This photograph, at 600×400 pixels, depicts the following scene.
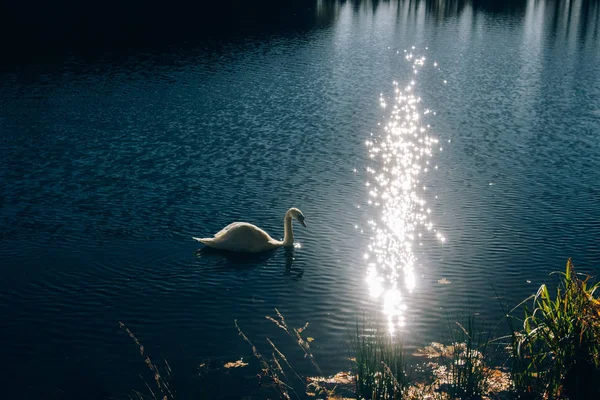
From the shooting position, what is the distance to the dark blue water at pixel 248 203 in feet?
51.3

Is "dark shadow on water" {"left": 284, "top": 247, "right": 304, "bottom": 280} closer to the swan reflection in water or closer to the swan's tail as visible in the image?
the swan reflection in water

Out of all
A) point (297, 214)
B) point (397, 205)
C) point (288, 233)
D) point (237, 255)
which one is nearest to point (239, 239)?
point (237, 255)

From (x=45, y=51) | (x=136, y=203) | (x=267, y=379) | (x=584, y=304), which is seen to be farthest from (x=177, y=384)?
(x=45, y=51)

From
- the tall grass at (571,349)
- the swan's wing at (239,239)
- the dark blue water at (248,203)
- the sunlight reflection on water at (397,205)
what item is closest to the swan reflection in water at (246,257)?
the dark blue water at (248,203)

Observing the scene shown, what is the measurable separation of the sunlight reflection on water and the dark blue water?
6.9 inches

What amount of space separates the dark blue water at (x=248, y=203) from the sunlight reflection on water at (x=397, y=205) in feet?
0.58

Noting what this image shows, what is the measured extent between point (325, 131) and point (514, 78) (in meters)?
21.0

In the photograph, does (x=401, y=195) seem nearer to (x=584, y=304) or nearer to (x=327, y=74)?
(x=584, y=304)

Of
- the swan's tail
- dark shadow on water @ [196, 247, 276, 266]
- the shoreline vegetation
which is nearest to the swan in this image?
the swan's tail

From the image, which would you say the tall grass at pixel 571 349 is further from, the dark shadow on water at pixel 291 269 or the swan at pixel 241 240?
the swan at pixel 241 240

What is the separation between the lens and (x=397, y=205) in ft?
81.6

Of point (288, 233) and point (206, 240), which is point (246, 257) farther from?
point (288, 233)

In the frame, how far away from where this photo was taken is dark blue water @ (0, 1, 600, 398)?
1564cm

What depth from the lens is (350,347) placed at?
14.7 meters
